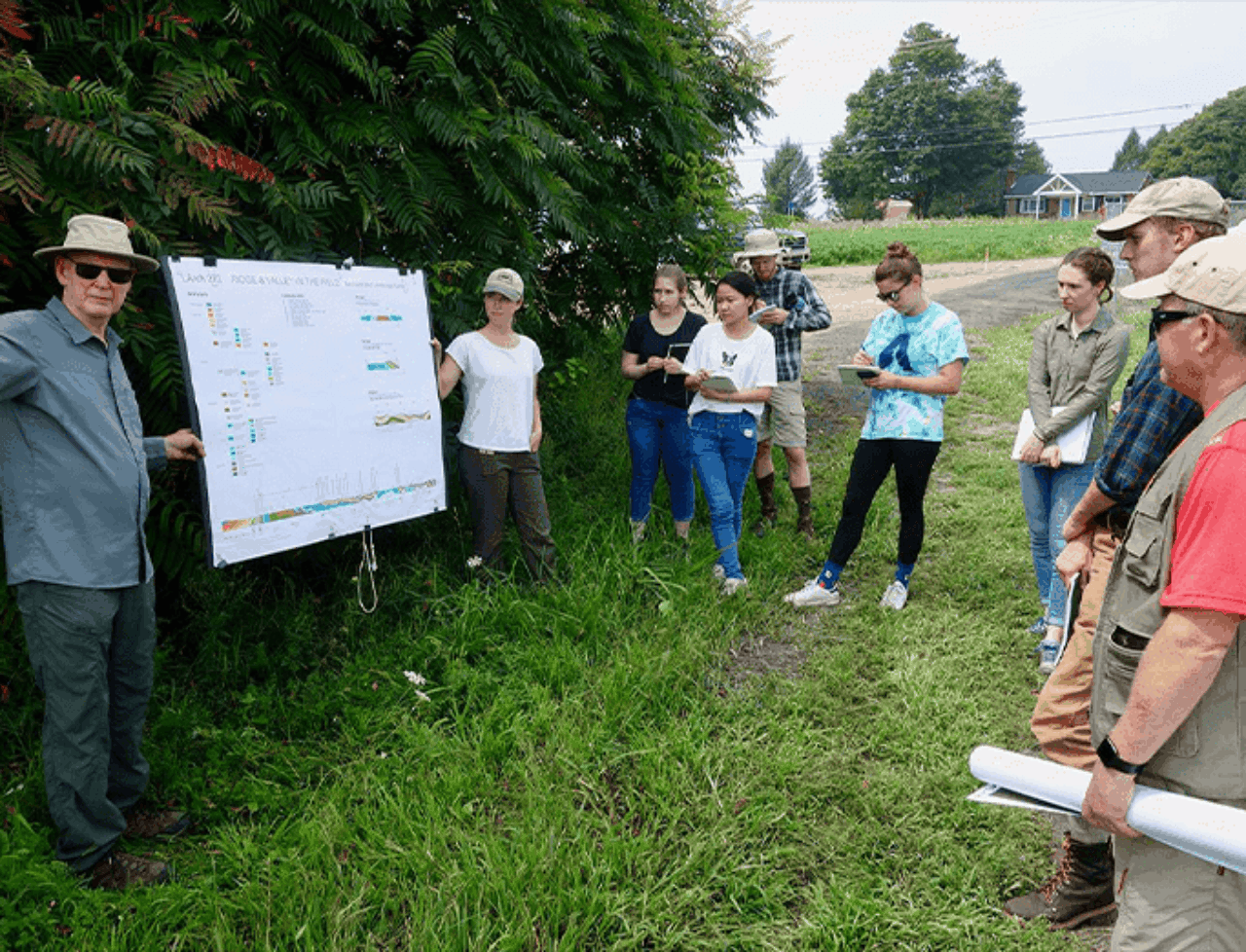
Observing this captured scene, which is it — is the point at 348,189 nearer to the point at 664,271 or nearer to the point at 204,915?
Result: the point at 664,271

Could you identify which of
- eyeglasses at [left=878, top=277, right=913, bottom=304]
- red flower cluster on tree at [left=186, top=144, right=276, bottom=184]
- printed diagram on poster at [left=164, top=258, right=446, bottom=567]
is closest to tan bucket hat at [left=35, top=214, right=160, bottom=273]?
printed diagram on poster at [left=164, top=258, right=446, bottom=567]

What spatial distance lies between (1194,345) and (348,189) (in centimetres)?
390

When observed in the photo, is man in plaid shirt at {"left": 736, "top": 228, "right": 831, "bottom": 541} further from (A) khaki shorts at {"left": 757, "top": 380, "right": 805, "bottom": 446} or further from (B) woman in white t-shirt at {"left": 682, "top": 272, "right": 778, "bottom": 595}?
(B) woman in white t-shirt at {"left": 682, "top": 272, "right": 778, "bottom": 595}

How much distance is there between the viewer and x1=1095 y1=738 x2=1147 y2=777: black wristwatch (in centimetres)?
181

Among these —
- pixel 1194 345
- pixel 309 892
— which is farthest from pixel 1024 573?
pixel 309 892

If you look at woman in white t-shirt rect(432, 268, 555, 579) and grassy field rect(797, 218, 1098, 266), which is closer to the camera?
woman in white t-shirt rect(432, 268, 555, 579)

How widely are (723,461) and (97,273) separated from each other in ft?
12.1

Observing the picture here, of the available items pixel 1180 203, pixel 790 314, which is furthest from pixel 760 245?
pixel 1180 203

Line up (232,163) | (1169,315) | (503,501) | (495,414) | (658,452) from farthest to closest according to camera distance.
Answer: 1. (658,452)
2. (503,501)
3. (495,414)
4. (232,163)
5. (1169,315)

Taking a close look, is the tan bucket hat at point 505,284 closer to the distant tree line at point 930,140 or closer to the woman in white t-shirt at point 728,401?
the woman in white t-shirt at point 728,401

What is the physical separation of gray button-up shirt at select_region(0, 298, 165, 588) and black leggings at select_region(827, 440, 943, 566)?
4.05 m

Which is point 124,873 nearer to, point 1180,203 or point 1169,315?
point 1169,315

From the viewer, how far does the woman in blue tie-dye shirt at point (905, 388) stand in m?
4.88

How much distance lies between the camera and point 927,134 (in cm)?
8662
